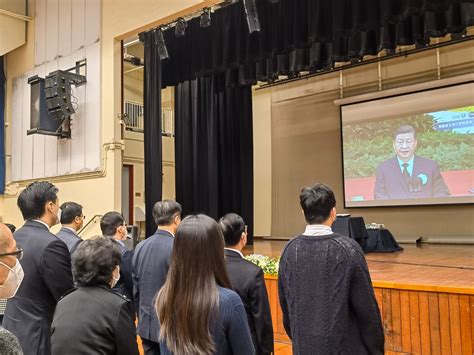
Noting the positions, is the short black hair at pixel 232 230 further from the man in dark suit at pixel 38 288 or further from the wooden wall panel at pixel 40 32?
the wooden wall panel at pixel 40 32

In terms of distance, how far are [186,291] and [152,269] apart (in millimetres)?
1037

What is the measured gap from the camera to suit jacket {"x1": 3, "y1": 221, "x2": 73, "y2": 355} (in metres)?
1.98

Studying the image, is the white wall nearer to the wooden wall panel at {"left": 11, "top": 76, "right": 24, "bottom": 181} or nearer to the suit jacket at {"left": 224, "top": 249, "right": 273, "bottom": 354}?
the wooden wall panel at {"left": 11, "top": 76, "right": 24, "bottom": 181}

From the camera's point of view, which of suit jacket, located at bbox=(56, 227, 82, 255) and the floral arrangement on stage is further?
the floral arrangement on stage

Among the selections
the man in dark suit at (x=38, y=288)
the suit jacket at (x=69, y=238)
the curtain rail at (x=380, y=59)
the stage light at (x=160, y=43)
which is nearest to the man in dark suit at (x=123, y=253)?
the suit jacket at (x=69, y=238)

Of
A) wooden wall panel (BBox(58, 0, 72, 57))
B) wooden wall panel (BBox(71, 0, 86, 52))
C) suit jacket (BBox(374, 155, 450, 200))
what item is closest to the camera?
wooden wall panel (BBox(71, 0, 86, 52))

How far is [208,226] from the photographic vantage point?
4.65 feet

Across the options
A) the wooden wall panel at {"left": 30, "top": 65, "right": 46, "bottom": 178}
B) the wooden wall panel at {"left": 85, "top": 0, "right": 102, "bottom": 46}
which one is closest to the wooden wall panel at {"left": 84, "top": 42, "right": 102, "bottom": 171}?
the wooden wall panel at {"left": 85, "top": 0, "right": 102, "bottom": 46}

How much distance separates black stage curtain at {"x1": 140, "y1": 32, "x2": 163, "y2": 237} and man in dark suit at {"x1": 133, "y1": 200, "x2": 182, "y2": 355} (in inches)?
172

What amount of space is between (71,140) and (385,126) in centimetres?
554

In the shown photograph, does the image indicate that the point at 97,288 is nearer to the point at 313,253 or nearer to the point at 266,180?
the point at 313,253

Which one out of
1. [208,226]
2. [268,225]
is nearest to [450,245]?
[268,225]

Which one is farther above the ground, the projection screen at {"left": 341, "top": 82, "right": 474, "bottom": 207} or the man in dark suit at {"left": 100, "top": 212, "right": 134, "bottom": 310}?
the projection screen at {"left": 341, "top": 82, "right": 474, "bottom": 207}

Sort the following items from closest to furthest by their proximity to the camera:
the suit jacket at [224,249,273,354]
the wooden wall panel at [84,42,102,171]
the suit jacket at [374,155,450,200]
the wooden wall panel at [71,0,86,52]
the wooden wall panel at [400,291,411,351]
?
the suit jacket at [224,249,273,354]
the wooden wall panel at [400,291,411,351]
the wooden wall panel at [84,42,102,171]
the wooden wall panel at [71,0,86,52]
the suit jacket at [374,155,450,200]
